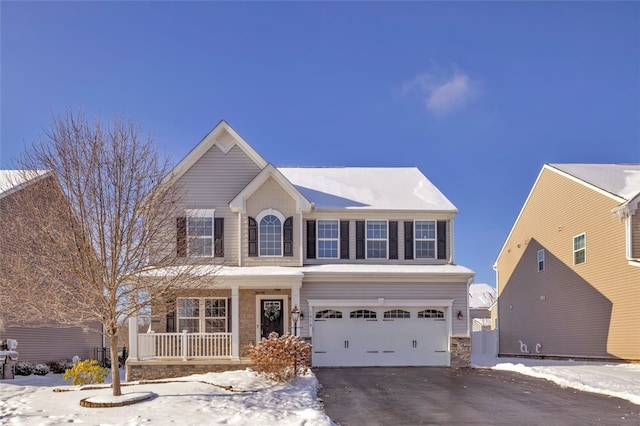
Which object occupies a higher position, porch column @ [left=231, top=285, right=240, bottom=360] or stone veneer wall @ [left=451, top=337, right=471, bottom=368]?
porch column @ [left=231, top=285, right=240, bottom=360]

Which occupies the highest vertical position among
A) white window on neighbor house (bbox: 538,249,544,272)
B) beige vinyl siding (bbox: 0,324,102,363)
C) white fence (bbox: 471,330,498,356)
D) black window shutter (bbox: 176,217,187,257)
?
black window shutter (bbox: 176,217,187,257)

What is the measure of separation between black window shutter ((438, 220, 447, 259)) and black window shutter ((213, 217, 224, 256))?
7538 millimetres

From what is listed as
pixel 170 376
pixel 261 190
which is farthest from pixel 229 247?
pixel 170 376

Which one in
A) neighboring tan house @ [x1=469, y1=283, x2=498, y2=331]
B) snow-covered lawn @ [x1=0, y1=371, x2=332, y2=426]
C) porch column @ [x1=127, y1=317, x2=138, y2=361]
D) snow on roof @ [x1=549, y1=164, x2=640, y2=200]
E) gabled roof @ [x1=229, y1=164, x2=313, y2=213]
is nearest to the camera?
snow-covered lawn @ [x1=0, y1=371, x2=332, y2=426]

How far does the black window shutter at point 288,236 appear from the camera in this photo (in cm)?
2197

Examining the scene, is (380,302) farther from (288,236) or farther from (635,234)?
(635,234)

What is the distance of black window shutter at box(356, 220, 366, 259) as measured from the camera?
74.1 ft

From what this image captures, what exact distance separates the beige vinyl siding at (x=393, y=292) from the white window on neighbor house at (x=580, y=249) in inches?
208

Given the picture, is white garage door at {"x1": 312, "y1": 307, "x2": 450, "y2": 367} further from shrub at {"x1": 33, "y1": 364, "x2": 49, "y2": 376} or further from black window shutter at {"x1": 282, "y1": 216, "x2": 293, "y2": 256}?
shrub at {"x1": 33, "y1": 364, "x2": 49, "y2": 376}

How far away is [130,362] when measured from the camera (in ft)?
63.7

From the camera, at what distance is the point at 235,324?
20109 millimetres

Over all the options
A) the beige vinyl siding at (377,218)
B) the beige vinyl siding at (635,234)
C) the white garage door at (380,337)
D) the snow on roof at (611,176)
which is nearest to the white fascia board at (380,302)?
the white garage door at (380,337)

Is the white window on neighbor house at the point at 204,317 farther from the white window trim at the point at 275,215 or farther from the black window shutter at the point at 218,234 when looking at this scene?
the white window trim at the point at 275,215

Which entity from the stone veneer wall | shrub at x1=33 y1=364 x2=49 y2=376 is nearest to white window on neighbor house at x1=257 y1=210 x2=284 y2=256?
the stone veneer wall
